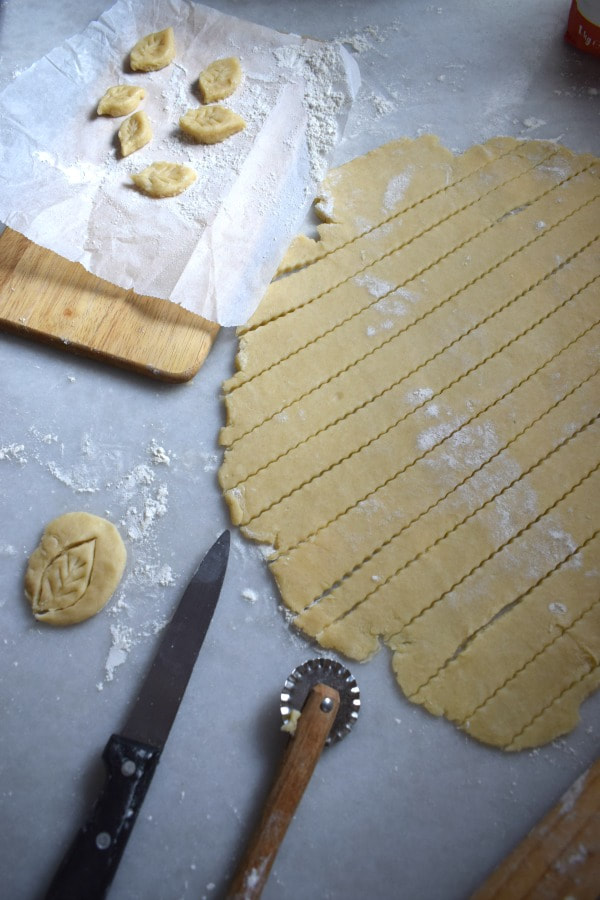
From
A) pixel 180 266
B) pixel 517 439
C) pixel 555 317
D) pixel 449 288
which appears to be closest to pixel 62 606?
pixel 180 266

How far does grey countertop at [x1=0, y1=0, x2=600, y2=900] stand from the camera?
3.96 feet

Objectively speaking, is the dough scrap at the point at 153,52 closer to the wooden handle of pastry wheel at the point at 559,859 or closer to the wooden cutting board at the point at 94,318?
the wooden cutting board at the point at 94,318

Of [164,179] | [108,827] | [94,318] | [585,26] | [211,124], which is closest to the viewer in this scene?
[108,827]

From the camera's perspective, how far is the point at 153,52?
195 cm

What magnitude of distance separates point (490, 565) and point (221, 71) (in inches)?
53.7

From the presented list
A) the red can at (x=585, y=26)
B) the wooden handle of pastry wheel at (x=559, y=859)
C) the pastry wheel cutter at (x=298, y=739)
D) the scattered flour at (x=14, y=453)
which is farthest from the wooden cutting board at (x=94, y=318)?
the red can at (x=585, y=26)

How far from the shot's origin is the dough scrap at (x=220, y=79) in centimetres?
192

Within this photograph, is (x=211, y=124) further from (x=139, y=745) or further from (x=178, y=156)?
(x=139, y=745)

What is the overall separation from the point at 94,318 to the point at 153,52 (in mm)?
773

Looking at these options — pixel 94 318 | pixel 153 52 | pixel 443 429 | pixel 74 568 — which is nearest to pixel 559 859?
pixel 443 429

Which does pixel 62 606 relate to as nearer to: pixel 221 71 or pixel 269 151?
pixel 269 151

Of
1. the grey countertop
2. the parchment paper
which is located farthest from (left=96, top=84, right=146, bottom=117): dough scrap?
the grey countertop

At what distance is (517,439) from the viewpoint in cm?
156

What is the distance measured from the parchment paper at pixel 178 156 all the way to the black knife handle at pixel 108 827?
33.4 inches
